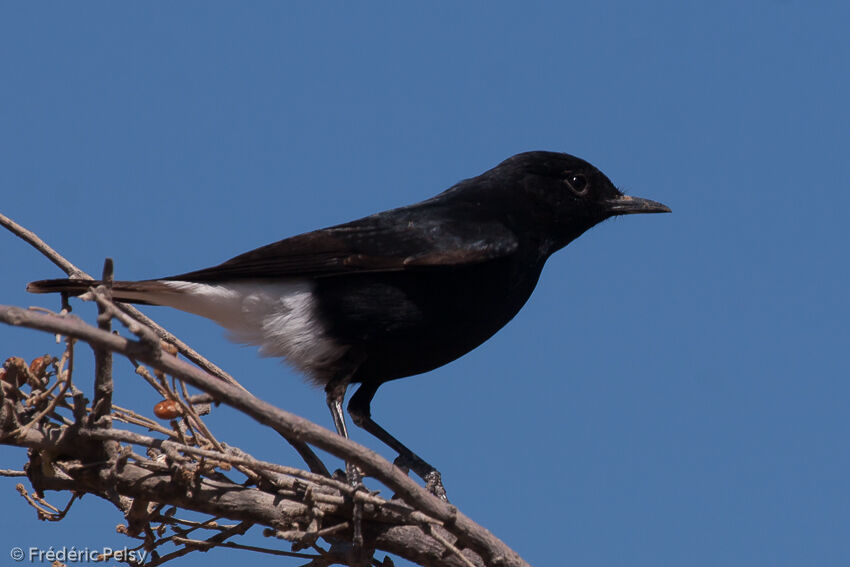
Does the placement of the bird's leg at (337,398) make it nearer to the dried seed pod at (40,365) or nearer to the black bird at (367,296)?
the black bird at (367,296)

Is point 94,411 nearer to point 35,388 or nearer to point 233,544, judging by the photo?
point 35,388

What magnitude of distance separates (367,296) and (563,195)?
67.5 inches

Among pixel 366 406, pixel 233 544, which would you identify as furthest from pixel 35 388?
pixel 366 406

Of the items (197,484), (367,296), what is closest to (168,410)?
(197,484)

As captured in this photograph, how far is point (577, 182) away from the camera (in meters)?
6.83

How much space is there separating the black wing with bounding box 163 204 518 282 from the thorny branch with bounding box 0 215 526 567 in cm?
182

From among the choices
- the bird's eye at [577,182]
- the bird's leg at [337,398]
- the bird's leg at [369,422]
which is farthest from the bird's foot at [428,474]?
the bird's eye at [577,182]

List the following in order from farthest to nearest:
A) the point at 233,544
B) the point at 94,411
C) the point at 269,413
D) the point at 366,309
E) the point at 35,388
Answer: the point at 366,309 → the point at 233,544 → the point at 35,388 → the point at 94,411 → the point at 269,413

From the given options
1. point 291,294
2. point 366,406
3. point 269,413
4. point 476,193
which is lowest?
point 269,413

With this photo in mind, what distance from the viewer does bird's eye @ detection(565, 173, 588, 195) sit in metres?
6.79

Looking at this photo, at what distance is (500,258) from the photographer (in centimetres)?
592

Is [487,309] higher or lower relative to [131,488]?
higher

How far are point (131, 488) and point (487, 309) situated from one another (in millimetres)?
2668

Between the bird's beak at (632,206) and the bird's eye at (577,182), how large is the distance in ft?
0.66
